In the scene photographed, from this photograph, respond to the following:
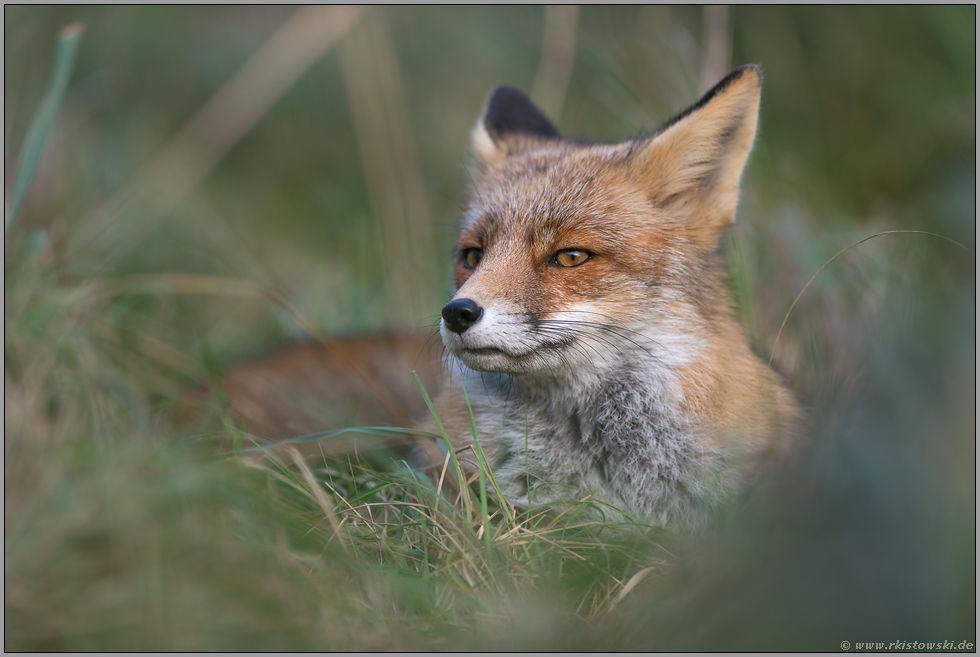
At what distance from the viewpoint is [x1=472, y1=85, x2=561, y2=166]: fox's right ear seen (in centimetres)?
448

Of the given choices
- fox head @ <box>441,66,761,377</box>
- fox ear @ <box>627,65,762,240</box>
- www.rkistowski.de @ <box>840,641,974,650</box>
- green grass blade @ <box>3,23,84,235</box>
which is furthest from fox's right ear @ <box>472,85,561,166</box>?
www.rkistowski.de @ <box>840,641,974,650</box>

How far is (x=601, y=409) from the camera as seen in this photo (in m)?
3.36

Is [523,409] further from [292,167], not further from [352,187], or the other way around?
[292,167]

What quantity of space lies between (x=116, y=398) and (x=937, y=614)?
3440 millimetres

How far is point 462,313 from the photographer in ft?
9.71

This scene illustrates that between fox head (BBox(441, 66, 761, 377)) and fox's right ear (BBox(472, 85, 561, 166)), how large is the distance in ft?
1.63

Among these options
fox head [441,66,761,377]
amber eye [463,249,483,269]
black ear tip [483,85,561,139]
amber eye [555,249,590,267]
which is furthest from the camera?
black ear tip [483,85,561,139]

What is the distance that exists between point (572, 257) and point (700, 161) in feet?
3.07

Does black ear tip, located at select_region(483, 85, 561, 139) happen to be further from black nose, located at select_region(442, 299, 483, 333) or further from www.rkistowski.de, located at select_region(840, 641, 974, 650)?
www.rkistowski.de, located at select_region(840, 641, 974, 650)

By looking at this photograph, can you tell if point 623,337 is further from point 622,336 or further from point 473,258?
point 473,258

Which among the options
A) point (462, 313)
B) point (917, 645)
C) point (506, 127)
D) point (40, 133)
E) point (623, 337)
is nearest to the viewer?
point (917, 645)

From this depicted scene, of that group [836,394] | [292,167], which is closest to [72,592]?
[836,394]

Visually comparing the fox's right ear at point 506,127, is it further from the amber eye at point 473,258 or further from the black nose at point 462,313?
the black nose at point 462,313

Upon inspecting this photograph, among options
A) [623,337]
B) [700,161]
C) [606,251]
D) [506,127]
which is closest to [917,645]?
[623,337]
